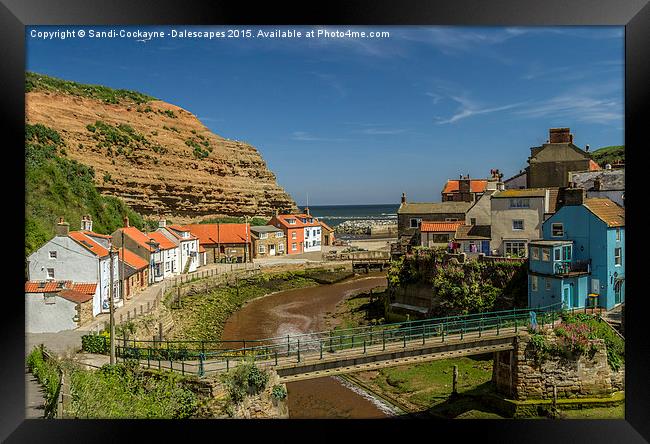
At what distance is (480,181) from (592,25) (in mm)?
15515

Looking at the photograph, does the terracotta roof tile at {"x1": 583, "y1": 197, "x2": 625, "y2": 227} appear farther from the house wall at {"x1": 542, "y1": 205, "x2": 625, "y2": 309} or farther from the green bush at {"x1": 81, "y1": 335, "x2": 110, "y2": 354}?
the green bush at {"x1": 81, "y1": 335, "x2": 110, "y2": 354}

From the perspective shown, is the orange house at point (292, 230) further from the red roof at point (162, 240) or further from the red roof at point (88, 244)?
the red roof at point (88, 244)

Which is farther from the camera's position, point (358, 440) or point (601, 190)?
point (601, 190)

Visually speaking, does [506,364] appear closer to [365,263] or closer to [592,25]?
[592,25]

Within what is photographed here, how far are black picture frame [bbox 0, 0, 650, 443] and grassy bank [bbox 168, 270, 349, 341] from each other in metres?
7.75

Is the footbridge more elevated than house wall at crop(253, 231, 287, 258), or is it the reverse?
house wall at crop(253, 231, 287, 258)

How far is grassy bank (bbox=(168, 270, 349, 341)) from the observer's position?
14.9 metres

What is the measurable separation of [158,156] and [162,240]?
46.8ft

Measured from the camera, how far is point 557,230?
10.6 meters

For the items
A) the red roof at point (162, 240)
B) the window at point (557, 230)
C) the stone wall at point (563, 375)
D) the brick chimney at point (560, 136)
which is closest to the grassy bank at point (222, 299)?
the red roof at point (162, 240)

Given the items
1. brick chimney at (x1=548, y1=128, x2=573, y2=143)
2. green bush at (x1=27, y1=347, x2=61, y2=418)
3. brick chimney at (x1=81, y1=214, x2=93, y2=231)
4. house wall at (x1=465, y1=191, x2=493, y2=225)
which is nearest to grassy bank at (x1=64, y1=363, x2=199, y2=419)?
green bush at (x1=27, y1=347, x2=61, y2=418)

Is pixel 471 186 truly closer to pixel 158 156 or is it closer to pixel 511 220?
pixel 511 220

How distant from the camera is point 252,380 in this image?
277 inches
